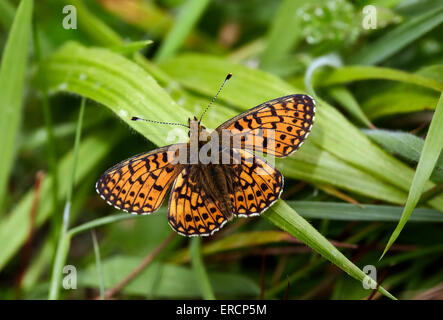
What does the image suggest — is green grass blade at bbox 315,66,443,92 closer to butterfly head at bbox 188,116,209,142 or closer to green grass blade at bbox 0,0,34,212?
butterfly head at bbox 188,116,209,142

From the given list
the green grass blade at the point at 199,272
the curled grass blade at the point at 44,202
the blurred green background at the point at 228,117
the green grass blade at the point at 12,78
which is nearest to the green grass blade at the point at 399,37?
the blurred green background at the point at 228,117

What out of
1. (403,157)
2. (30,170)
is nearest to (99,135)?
(30,170)

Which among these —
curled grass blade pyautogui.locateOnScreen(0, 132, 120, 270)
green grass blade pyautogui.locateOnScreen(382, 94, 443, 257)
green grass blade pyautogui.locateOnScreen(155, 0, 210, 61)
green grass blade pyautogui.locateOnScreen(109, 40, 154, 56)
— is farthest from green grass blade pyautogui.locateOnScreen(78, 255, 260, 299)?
green grass blade pyautogui.locateOnScreen(155, 0, 210, 61)

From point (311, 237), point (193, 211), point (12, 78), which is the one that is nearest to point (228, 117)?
point (193, 211)

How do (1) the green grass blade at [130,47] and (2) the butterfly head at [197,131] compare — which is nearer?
(2) the butterfly head at [197,131]

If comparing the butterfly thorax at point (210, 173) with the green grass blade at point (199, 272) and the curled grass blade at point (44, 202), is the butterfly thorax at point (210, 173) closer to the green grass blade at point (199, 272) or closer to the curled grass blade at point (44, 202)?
the green grass blade at point (199, 272)

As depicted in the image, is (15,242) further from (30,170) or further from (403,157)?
(403,157)
